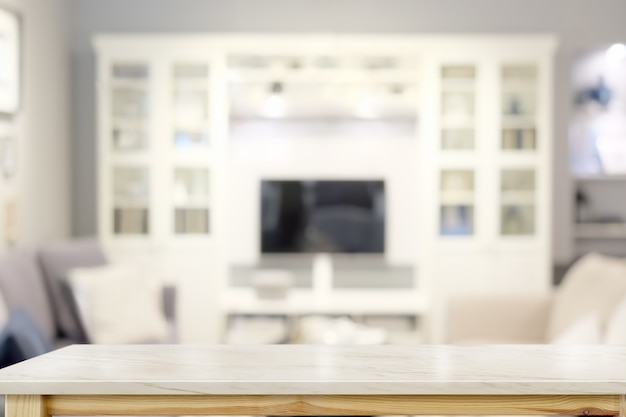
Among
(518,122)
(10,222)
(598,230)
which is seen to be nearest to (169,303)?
(10,222)

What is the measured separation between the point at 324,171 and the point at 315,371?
4.73 meters

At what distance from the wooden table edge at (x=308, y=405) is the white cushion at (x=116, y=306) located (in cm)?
277

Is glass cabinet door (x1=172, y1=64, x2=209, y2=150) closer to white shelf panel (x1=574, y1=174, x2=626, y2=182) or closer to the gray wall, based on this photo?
the gray wall

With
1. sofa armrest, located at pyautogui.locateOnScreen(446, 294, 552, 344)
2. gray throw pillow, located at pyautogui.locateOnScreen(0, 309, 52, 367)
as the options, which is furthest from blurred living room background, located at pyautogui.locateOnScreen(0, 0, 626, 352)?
gray throw pillow, located at pyautogui.locateOnScreen(0, 309, 52, 367)

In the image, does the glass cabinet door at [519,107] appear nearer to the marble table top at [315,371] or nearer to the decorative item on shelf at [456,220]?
the decorative item on shelf at [456,220]

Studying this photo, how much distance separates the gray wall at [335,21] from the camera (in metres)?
5.79

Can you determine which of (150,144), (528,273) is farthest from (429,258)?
(150,144)

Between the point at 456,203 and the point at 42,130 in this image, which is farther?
the point at 456,203

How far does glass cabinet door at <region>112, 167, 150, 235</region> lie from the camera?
5.41m

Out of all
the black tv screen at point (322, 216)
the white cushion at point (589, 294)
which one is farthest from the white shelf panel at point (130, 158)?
the white cushion at point (589, 294)

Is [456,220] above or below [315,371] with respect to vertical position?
above

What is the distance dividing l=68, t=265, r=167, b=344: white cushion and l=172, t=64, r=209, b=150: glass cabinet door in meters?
1.40

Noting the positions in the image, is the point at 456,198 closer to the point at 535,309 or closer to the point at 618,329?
the point at 535,309

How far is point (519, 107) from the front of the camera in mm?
5453
